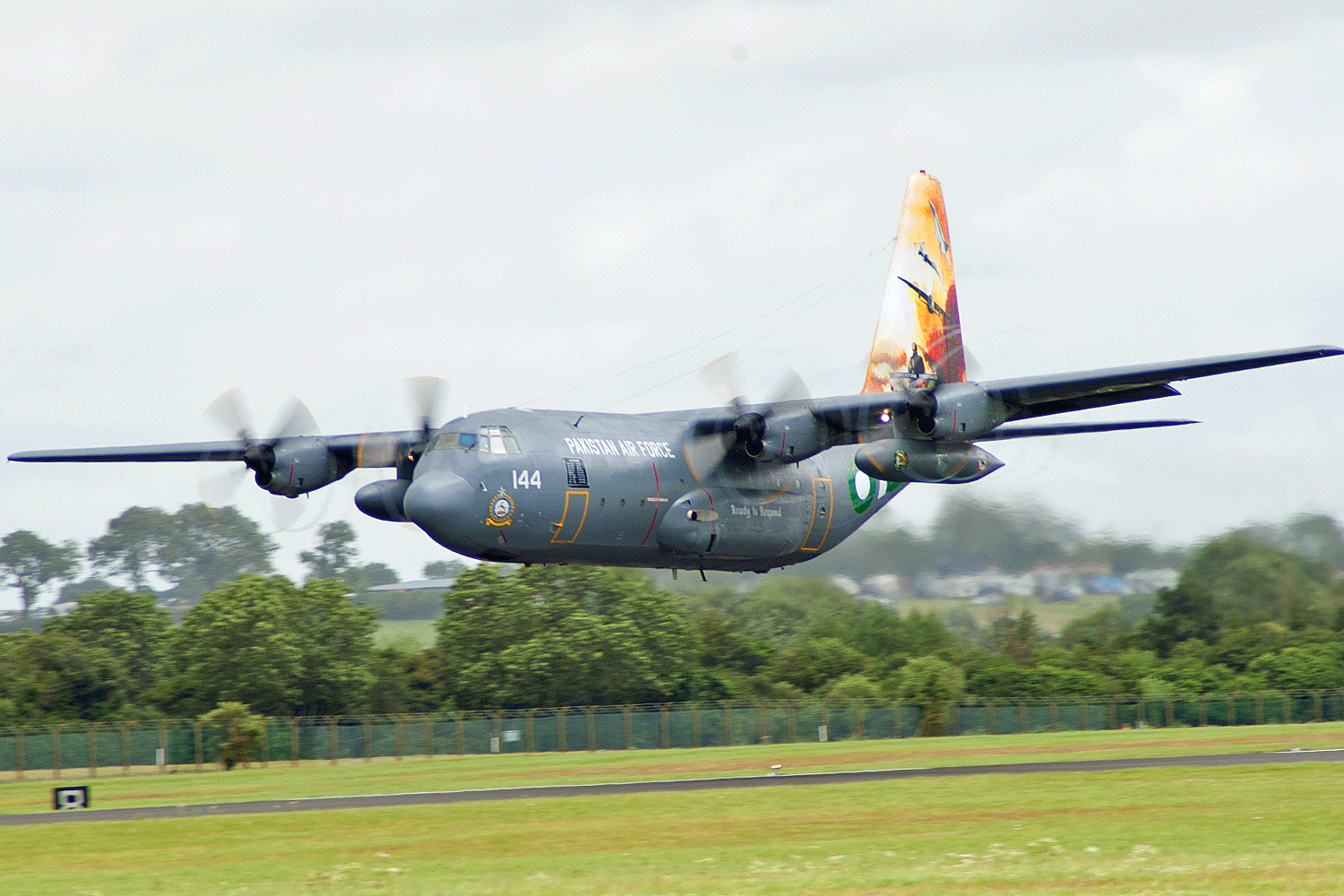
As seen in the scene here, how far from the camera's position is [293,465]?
37094 mm

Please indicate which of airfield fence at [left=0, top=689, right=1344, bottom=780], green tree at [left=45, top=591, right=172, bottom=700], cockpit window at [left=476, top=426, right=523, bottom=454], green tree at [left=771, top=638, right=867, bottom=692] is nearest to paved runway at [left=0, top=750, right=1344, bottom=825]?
cockpit window at [left=476, top=426, right=523, bottom=454]

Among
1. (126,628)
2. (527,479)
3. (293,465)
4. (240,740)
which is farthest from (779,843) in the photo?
(126,628)

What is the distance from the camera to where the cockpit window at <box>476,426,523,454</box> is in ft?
105

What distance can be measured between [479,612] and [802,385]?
37.4 m

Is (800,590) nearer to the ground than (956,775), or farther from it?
farther from it

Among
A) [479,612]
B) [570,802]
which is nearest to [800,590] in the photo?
[479,612]

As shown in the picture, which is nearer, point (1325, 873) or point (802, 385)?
point (1325, 873)

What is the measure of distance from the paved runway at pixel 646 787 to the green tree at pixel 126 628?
4481 centimetres

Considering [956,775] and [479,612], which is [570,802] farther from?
[479,612]

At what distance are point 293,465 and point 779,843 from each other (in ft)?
63.4

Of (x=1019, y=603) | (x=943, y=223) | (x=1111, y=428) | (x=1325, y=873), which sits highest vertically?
(x=943, y=223)

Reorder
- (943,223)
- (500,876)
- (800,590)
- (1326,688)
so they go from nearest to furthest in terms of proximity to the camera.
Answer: (500,876), (943,223), (1326,688), (800,590)

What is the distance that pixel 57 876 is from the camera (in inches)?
810

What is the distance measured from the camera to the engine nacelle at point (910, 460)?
111 feet
